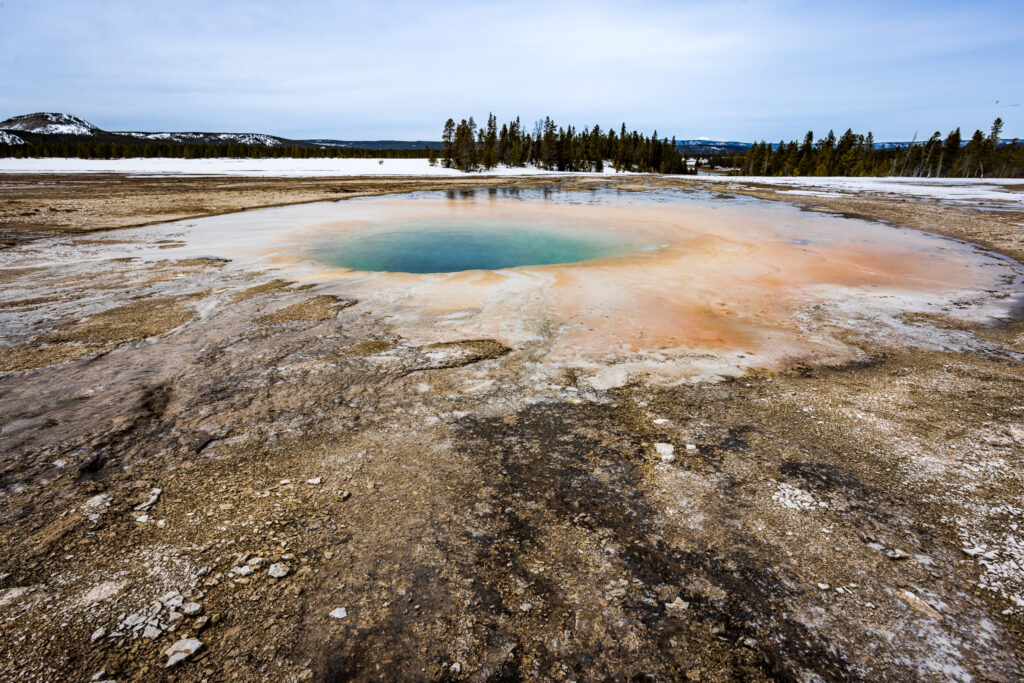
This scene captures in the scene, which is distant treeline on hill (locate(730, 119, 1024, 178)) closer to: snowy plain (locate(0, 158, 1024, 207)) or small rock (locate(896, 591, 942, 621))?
snowy plain (locate(0, 158, 1024, 207))

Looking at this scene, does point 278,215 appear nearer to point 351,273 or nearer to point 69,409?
point 351,273

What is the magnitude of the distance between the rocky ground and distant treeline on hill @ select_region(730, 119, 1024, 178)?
9502cm

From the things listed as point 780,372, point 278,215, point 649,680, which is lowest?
point 649,680

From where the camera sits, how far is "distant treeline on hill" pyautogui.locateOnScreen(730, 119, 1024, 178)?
75.8 metres

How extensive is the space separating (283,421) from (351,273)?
6.22m

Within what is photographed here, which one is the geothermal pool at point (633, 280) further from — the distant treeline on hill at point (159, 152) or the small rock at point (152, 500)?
the distant treeline on hill at point (159, 152)

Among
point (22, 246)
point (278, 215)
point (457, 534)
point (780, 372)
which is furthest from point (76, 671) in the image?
point (278, 215)

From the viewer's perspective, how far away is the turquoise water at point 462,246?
38.8ft

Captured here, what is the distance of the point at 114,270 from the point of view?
9953 mm

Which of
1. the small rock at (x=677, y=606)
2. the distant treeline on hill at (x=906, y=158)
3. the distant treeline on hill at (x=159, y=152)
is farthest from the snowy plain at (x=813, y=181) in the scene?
the small rock at (x=677, y=606)

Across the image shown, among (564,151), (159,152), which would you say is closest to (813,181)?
(564,151)

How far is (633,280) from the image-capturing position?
9750 millimetres

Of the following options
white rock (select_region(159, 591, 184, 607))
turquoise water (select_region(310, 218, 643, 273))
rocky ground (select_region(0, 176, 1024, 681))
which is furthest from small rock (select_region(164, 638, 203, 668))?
turquoise water (select_region(310, 218, 643, 273))

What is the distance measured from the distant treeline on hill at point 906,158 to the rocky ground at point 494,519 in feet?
312
